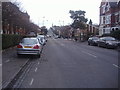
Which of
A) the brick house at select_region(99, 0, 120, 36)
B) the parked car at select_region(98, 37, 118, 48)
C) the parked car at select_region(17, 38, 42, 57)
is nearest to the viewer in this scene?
the parked car at select_region(17, 38, 42, 57)

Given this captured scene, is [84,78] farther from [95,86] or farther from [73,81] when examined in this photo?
[95,86]

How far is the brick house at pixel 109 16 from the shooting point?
46056mm

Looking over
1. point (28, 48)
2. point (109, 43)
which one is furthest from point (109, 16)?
point (28, 48)

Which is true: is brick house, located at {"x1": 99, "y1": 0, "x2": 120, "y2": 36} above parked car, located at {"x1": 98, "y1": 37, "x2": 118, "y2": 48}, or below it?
above

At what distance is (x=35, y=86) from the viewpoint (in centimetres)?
717

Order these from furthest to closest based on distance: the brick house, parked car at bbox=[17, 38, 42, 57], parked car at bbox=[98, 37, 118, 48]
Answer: the brick house → parked car at bbox=[98, 37, 118, 48] → parked car at bbox=[17, 38, 42, 57]

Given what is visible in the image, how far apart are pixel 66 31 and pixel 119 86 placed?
110083mm

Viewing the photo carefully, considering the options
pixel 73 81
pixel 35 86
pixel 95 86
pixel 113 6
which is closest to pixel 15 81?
pixel 35 86

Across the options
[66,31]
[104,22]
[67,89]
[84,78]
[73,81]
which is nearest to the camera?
[67,89]

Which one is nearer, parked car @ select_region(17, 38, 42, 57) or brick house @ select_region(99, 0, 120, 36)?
parked car @ select_region(17, 38, 42, 57)

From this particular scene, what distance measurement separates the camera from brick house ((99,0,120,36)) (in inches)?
1813

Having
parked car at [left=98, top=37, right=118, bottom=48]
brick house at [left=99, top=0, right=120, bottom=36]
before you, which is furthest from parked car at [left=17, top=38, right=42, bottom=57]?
brick house at [left=99, top=0, right=120, bottom=36]

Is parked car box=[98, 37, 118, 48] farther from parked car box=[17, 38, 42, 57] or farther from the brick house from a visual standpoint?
the brick house

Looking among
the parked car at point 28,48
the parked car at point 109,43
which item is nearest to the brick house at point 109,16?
the parked car at point 109,43
